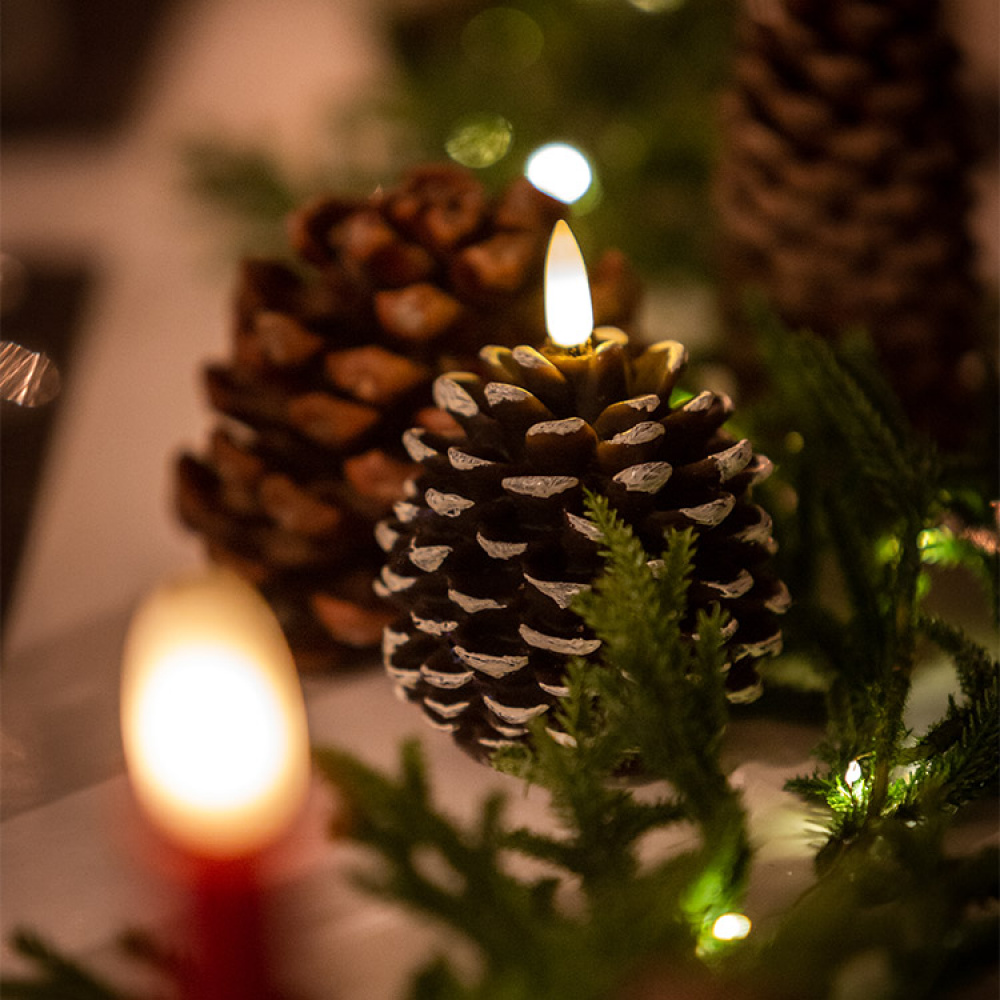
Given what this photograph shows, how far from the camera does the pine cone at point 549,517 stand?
292mm

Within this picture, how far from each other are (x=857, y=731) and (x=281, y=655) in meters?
0.19

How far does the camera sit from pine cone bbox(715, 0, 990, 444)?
0.47 meters

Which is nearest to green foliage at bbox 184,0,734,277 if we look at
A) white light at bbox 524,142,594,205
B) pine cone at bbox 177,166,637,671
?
white light at bbox 524,142,594,205

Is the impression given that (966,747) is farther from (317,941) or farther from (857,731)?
(317,941)

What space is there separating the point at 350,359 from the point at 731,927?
0.25 metres

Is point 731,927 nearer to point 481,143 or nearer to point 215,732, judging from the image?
point 215,732

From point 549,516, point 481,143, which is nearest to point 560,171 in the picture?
point 481,143

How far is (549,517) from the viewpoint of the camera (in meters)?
0.30

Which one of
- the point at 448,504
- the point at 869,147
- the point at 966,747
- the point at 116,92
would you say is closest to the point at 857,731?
the point at 966,747

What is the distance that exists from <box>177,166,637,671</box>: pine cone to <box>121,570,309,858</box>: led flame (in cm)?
11

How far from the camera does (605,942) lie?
0.71 ft

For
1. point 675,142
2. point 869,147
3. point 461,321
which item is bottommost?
point 461,321

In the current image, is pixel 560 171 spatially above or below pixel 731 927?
above

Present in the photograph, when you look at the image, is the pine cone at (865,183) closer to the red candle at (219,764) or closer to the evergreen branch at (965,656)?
the evergreen branch at (965,656)
